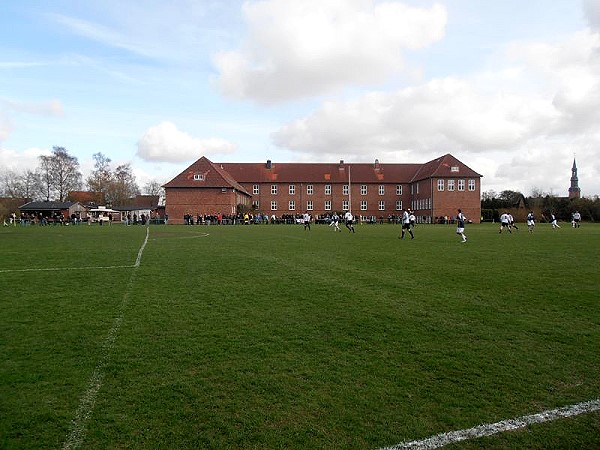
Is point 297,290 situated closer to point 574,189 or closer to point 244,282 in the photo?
point 244,282

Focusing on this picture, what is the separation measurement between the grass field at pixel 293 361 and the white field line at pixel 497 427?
75 millimetres

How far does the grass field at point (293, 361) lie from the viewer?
13.5 ft

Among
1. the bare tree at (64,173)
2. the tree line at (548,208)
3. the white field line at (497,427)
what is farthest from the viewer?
the bare tree at (64,173)

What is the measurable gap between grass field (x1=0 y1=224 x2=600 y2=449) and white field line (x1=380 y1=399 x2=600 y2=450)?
75 millimetres

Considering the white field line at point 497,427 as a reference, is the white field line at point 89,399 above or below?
above

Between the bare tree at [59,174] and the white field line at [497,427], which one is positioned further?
the bare tree at [59,174]

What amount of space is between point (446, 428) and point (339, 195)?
82.6m

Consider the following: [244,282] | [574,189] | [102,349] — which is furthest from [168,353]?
[574,189]

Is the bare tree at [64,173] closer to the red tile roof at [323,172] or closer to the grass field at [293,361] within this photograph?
the red tile roof at [323,172]

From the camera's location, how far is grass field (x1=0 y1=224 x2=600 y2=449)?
13.5 feet

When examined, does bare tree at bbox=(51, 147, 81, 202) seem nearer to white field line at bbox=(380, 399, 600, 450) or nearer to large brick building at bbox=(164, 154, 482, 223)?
large brick building at bbox=(164, 154, 482, 223)

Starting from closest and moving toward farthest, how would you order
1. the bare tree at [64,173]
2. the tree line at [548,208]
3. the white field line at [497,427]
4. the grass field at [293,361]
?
the white field line at [497,427] < the grass field at [293,361] < the tree line at [548,208] < the bare tree at [64,173]

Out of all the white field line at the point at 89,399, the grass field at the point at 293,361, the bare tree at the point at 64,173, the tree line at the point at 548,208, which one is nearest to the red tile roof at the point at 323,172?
the tree line at the point at 548,208

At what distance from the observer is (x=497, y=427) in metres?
4.14
